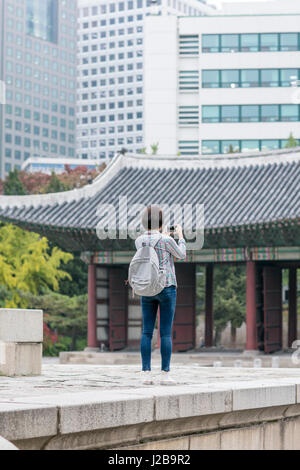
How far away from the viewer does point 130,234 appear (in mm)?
24266

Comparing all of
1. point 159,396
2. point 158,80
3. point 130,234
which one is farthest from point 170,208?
point 158,80

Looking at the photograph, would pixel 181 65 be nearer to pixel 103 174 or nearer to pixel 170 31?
pixel 170 31

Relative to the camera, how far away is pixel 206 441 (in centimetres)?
737

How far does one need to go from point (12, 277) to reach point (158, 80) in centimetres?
2868

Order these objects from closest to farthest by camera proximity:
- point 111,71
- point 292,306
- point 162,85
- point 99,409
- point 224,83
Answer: point 99,409 → point 292,306 → point 224,83 → point 162,85 → point 111,71

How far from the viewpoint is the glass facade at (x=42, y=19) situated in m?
134

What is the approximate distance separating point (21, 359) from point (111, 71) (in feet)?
431

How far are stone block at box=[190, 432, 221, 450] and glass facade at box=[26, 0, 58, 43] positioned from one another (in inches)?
5146

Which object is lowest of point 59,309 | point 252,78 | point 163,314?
point 59,309

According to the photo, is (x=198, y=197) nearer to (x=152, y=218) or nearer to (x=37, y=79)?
(x=152, y=218)

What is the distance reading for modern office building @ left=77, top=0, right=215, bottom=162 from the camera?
440 feet

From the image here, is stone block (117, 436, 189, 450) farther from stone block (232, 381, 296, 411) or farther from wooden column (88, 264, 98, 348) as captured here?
wooden column (88, 264, 98, 348)

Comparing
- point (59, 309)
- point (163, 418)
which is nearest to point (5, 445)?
point (163, 418)

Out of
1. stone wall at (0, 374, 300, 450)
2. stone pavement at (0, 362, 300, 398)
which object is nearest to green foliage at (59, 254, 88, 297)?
stone pavement at (0, 362, 300, 398)
